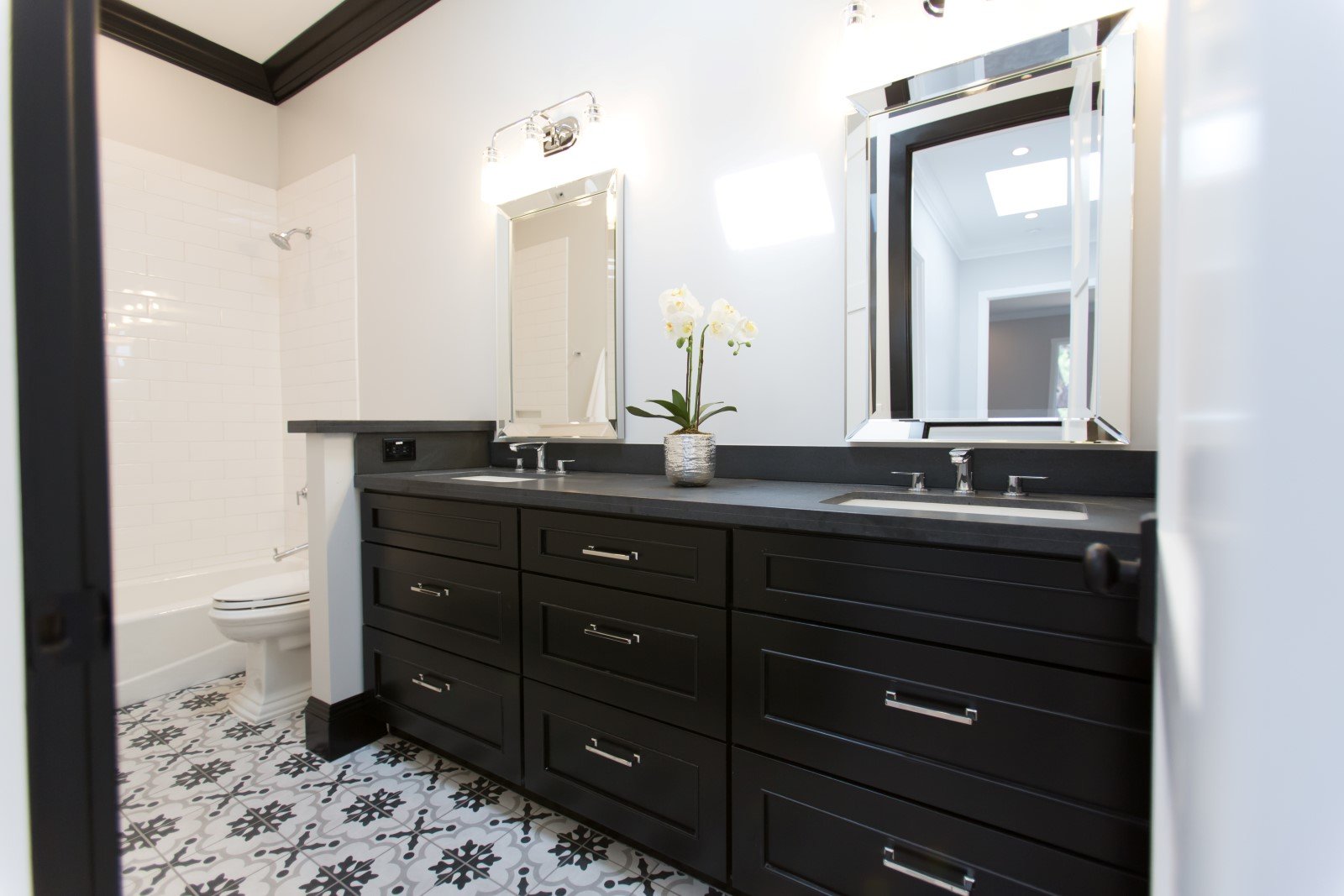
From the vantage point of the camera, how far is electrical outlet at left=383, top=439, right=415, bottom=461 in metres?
2.21

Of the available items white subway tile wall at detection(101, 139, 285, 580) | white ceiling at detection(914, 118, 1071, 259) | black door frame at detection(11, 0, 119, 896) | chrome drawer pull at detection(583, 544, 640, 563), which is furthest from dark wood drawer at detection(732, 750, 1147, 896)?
white subway tile wall at detection(101, 139, 285, 580)

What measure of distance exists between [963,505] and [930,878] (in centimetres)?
75

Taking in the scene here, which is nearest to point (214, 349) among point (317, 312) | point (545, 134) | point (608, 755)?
point (317, 312)

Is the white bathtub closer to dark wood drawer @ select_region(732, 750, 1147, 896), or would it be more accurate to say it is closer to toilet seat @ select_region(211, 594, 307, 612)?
toilet seat @ select_region(211, 594, 307, 612)

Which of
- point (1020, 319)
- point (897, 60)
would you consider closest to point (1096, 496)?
point (1020, 319)

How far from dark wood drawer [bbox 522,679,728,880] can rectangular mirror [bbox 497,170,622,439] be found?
1019 millimetres

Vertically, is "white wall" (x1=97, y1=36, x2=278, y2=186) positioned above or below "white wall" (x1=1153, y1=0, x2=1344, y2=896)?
above

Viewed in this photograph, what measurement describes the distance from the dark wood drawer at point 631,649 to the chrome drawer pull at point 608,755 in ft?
0.39

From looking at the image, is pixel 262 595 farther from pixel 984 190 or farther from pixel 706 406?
Result: pixel 984 190

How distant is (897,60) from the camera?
1650 mm

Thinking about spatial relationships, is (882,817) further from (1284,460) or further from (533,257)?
(533,257)

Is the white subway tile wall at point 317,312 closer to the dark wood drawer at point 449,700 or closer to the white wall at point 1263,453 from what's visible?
the dark wood drawer at point 449,700

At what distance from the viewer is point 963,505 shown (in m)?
1.41

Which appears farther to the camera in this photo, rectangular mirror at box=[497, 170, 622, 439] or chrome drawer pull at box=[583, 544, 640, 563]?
rectangular mirror at box=[497, 170, 622, 439]
